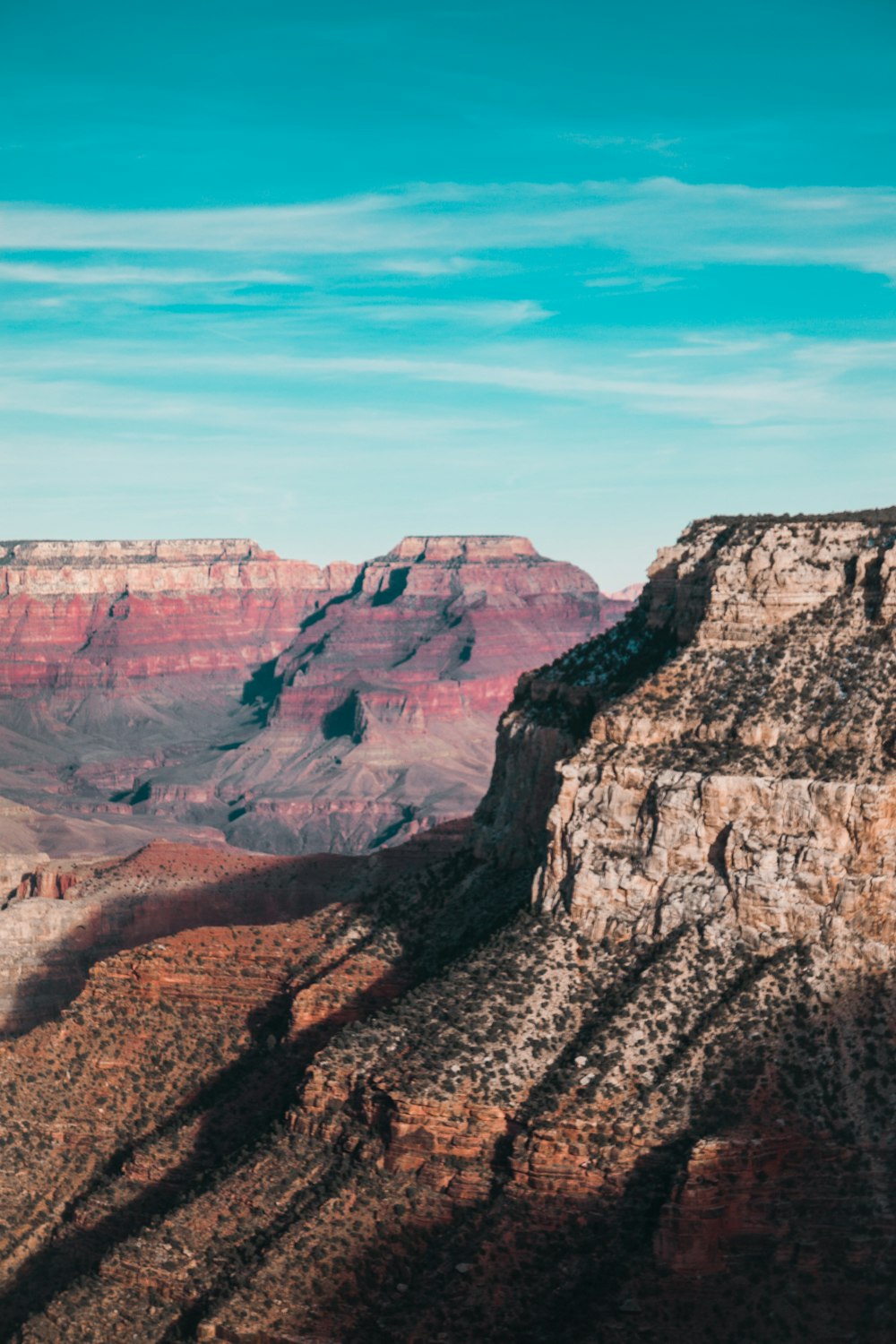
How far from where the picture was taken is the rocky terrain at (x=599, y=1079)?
56031 mm

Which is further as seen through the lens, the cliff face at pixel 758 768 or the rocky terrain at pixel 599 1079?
the cliff face at pixel 758 768

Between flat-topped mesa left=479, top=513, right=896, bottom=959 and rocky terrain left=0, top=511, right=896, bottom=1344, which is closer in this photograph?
rocky terrain left=0, top=511, right=896, bottom=1344

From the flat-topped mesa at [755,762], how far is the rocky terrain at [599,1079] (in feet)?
0.37

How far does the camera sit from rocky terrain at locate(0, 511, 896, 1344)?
5603 centimetres

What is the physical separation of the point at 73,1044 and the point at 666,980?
93.6 feet

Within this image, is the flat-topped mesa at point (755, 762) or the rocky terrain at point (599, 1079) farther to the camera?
the flat-topped mesa at point (755, 762)

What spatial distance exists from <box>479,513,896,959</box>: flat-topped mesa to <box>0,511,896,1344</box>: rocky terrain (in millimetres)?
112

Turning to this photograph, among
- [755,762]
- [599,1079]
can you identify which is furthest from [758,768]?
[599,1079]

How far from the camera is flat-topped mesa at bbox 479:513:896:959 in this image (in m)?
62.4

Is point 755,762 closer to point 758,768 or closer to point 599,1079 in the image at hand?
point 758,768

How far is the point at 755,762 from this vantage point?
6488 centimetres

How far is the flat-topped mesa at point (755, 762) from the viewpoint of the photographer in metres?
62.4

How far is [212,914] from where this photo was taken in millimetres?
111750

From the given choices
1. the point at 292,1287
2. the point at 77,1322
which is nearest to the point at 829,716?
the point at 292,1287
